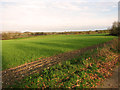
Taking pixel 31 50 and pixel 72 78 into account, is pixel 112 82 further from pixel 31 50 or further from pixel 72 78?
pixel 31 50

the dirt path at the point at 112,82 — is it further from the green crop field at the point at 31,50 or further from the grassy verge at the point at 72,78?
the green crop field at the point at 31,50

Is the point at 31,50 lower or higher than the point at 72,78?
higher

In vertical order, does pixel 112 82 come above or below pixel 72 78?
below

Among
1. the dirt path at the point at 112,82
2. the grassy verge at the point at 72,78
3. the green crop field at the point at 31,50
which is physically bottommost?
the dirt path at the point at 112,82

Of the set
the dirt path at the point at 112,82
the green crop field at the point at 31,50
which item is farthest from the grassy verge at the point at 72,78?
the green crop field at the point at 31,50

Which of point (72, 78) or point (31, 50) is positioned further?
point (31, 50)

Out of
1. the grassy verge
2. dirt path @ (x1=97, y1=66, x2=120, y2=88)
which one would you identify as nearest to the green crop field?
the grassy verge

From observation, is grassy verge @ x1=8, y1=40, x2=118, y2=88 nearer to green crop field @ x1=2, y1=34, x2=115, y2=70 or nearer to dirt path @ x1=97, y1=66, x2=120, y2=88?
dirt path @ x1=97, y1=66, x2=120, y2=88

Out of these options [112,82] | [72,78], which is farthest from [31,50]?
[112,82]

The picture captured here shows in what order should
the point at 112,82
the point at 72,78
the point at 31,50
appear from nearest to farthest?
the point at 72,78 < the point at 112,82 < the point at 31,50

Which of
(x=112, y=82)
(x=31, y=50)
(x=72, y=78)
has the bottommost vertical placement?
(x=112, y=82)

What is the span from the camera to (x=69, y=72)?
299 inches

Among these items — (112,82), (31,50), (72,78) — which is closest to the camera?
(72,78)

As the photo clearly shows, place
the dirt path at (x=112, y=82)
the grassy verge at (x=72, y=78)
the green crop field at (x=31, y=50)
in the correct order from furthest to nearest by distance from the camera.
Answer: the green crop field at (x=31, y=50) < the dirt path at (x=112, y=82) < the grassy verge at (x=72, y=78)
